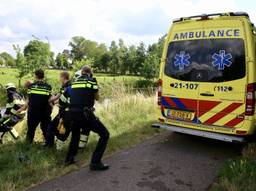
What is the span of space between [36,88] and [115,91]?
546 cm

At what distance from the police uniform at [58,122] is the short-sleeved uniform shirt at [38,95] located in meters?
0.49

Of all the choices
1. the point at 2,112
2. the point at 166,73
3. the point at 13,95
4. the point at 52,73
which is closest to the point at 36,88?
the point at 13,95

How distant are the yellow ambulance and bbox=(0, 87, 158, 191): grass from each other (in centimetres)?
120

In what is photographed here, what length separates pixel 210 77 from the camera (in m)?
6.07

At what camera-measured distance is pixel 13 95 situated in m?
7.72

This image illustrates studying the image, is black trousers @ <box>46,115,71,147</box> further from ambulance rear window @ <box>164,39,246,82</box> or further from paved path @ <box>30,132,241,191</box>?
ambulance rear window @ <box>164,39,246,82</box>

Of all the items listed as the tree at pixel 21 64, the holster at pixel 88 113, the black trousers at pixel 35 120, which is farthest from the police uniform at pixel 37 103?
the tree at pixel 21 64

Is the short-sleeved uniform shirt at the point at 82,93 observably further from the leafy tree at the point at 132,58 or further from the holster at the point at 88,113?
the leafy tree at the point at 132,58

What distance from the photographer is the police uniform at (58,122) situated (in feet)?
20.4

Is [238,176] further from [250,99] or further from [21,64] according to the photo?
[21,64]

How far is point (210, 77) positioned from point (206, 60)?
359 millimetres

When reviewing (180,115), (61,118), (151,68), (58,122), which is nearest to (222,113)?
(180,115)

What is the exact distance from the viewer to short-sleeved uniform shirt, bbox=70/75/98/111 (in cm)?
527

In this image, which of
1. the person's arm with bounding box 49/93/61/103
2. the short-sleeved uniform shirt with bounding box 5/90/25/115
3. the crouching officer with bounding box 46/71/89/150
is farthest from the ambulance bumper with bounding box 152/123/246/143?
the short-sleeved uniform shirt with bounding box 5/90/25/115
